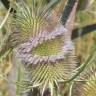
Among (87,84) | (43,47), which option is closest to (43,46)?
(43,47)

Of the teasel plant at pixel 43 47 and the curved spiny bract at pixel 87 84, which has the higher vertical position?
the teasel plant at pixel 43 47

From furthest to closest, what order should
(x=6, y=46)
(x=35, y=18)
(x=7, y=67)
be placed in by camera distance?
(x=7, y=67) < (x=6, y=46) < (x=35, y=18)

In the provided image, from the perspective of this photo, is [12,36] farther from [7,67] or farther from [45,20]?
[7,67]

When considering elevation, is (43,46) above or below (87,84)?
above

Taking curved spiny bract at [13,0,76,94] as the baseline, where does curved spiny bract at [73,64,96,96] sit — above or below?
below

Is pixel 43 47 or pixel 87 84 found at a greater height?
pixel 43 47

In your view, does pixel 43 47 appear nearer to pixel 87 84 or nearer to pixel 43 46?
pixel 43 46

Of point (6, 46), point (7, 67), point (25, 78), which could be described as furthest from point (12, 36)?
point (7, 67)

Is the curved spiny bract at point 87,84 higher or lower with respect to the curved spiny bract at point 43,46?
lower

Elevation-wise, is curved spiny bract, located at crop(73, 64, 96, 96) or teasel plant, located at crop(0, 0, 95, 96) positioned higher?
teasel plant, located at crop(0, 0, 95, 96)

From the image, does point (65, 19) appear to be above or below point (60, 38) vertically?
above

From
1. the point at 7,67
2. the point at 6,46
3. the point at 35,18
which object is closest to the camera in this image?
the point at 35,18
